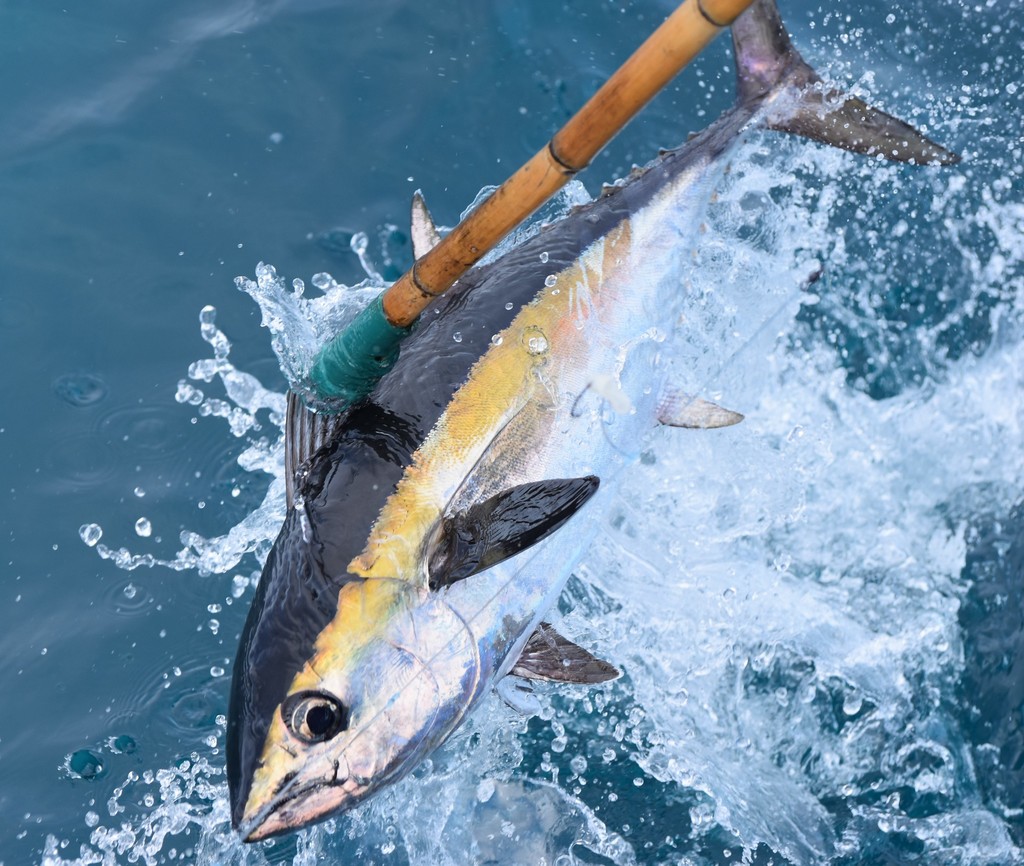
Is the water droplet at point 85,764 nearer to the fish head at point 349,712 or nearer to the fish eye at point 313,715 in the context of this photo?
the fish head at point 349,712

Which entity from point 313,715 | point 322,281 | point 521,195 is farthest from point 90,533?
point 521,195

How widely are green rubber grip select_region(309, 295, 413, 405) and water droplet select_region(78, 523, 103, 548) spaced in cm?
164

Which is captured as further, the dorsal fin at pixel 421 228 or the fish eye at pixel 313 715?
the dorsal fin at pixel 421 228

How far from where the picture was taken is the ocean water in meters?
3.49

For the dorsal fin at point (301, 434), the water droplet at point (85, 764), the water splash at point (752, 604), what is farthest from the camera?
the water droplet at point (85, 764)

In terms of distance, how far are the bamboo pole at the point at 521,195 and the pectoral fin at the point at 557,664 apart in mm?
858

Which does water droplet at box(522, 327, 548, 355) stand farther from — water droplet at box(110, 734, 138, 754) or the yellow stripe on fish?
water droplet at box(110, 734, 138, 754)

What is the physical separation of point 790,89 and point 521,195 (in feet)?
5.51

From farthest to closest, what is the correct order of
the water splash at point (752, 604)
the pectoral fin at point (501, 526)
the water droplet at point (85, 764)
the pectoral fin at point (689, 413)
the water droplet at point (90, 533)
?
the water droplet at point (90, 533)
the water droplet at point (85, 764)
the water splash at point (752, 604)
the pectoral fin at point (689, 413)
the pectoral fin at point (501, 526)

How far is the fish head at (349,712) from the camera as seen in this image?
236 centimetres

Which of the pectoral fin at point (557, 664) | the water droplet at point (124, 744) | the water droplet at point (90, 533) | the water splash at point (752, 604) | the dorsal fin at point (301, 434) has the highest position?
the dorsal fin at point (301, 434)

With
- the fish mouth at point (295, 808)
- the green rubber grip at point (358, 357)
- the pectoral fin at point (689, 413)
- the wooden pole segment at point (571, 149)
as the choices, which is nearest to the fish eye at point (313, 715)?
the fish mouth at point (295, 808)

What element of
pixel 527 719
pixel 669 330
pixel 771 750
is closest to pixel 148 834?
pixel 527 719

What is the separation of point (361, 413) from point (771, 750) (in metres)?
1.98
